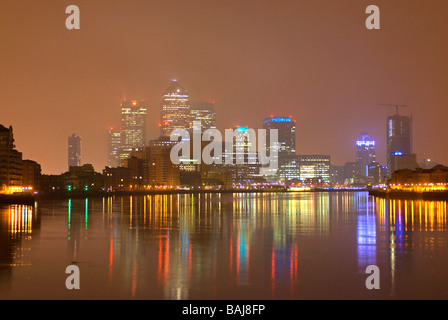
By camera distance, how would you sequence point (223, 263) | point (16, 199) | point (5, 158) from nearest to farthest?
point (223, 263) → point (16, 199) → point (5, 158)

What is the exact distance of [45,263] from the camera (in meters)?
26.3

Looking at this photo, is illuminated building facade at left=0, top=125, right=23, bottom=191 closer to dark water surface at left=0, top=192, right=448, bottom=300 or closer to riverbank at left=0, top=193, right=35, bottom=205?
riverbank at left=0, top=193, right=35, bottom=205

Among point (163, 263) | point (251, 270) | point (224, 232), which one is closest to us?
point (251, 270)

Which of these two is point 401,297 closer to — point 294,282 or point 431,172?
point 294,282

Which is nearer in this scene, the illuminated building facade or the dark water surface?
the dark water surface

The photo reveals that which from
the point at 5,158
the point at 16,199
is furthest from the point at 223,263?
the point at 5,158

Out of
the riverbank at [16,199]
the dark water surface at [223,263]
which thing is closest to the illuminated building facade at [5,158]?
the riverbank at [16,199]

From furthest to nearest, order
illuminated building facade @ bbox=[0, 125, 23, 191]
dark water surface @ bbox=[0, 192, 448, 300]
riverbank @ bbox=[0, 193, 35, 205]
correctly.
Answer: illuminated building facade @ bbox=[0, 125, 23, 191]
riverbank @ bbox=[0, 193, 35, 205]
dark water surface @ bbox=[0, 192, 448, 300]

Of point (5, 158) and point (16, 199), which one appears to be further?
point (5, 158)

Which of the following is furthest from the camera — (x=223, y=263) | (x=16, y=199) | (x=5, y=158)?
(x=5, y=158)

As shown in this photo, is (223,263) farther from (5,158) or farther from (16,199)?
(5,158)

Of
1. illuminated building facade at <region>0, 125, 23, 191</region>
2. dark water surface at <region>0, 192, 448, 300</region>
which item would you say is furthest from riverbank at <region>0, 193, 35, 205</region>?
dark water surface at <region>0, 192, 448, 300</region>

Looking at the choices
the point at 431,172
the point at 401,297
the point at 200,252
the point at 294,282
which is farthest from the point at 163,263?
the point at 431,172
